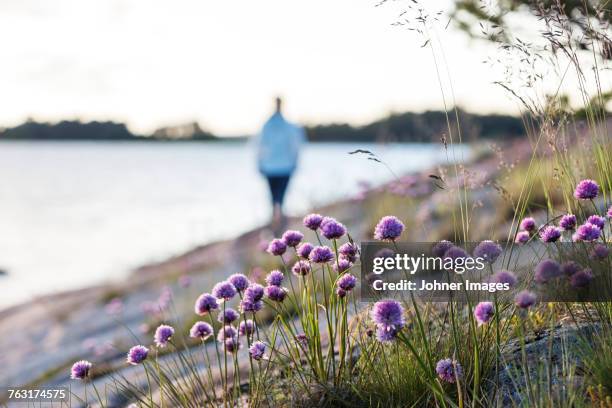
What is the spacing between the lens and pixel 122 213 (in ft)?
46.9

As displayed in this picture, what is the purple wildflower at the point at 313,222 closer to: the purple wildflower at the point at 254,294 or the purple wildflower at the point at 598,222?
the purple wildflower at the point at 254,294

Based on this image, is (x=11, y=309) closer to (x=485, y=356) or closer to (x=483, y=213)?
(x=483, y=213)

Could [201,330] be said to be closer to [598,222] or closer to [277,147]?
[598,222]

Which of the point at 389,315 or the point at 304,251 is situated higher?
the point at 304,251

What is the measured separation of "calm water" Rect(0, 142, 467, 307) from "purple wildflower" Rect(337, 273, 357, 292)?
1771 mm

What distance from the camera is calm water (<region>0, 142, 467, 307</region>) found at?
836 centimetres

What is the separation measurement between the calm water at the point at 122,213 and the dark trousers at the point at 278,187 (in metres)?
0.22

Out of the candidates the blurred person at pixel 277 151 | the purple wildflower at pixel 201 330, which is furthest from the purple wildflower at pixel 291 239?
the blurred person at pixel 277 151

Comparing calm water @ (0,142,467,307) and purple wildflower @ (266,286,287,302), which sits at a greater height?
purple wildflower @ (266,286,287,302)

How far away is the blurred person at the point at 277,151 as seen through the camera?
6234mm

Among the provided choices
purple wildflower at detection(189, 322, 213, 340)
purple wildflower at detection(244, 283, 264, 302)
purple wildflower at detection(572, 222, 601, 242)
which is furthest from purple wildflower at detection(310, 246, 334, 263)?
purple wildflower at detection(572, 222, 601, 242)

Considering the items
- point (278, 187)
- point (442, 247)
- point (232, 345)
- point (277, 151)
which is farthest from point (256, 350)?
point (278, 187)

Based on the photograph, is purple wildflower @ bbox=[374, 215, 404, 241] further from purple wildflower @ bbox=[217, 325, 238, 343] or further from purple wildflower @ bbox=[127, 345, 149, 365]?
purple wildflower @ bbox=[127, 345, 149, 365]

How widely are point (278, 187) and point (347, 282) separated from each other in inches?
173
